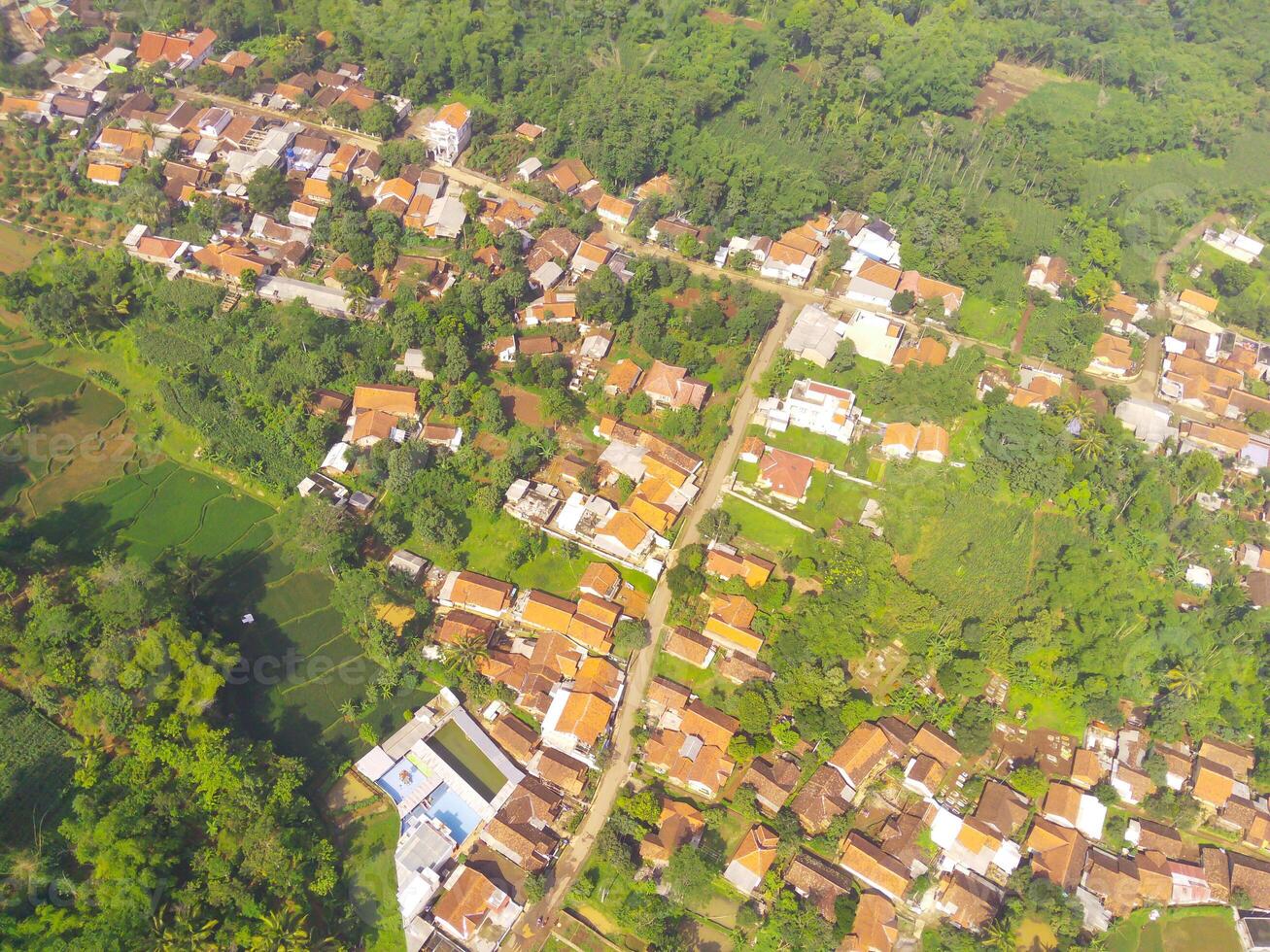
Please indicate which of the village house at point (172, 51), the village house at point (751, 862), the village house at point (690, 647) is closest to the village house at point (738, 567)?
the village house at point (690, 647)

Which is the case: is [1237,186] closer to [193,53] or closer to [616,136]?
[616,136]

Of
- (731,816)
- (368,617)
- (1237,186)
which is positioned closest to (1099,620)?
(731,816)

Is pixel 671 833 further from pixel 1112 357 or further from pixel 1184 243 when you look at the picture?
pixel 1184 243

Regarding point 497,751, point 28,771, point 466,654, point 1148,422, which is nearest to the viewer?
point 28,771

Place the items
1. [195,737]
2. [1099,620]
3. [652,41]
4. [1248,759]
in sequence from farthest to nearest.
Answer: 1. [652,41]
2. [1099,620]
3. [1248,759]
4. [195,737]

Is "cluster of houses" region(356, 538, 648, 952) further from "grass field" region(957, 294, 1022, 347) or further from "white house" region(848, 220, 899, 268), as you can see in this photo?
"white house" region(848, 220, 899, 268)

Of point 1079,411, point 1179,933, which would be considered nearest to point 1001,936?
point 1179,933

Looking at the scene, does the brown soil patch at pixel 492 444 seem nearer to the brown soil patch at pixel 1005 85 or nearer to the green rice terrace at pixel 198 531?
the green rice terrace at pixel 198 531
